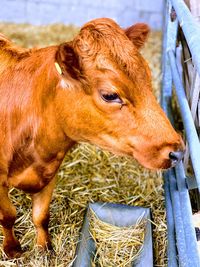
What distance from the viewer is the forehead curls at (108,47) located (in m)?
2.08

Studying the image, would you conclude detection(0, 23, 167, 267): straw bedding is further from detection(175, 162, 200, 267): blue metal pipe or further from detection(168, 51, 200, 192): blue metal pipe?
detection(168, 51, 200, 192): blue metal pipe

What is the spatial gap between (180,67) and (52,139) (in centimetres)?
133

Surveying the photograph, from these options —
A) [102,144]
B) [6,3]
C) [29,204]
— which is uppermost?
[6,3]

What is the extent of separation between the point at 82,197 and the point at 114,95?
5.50 ft

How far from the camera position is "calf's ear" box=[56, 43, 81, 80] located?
207cm

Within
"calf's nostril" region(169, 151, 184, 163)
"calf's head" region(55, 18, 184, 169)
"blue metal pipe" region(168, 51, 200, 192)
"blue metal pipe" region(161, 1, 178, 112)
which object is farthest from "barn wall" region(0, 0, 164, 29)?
"calf's nostril" region(169, 151, 184, 163)

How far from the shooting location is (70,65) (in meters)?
2.12

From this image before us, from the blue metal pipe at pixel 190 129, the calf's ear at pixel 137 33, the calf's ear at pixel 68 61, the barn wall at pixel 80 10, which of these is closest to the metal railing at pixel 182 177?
the blue metal pipe at pixel 190 129

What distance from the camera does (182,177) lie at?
2.85m

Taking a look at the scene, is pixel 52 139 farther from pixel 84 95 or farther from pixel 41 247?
pixel 41 247

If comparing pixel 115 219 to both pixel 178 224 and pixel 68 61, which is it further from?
pixel 68 61

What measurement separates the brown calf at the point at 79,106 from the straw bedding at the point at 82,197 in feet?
2.01

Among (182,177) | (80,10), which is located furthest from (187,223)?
(80,10)

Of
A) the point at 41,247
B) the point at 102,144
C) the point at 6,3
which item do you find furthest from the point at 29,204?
the point at 6,3
